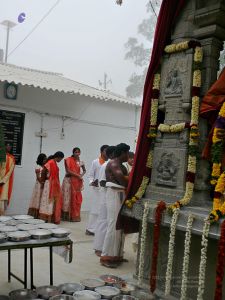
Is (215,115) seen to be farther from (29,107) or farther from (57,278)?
(29,107)

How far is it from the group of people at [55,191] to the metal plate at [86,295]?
194 inches

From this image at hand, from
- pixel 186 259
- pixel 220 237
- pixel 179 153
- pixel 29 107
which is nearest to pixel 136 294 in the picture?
pixel 186 259

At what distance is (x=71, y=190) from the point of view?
28.7 feet

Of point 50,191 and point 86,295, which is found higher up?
point 50,191

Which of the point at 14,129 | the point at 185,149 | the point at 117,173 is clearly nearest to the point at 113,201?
the point at 117,173

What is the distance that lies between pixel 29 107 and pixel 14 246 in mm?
5800

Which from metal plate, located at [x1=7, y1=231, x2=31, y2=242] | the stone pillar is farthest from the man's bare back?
metal plate, located at [x1=7, y1=231, x2=31, y2=242]

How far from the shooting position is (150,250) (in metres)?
4.19

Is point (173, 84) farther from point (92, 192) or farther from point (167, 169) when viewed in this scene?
point (92, 192)

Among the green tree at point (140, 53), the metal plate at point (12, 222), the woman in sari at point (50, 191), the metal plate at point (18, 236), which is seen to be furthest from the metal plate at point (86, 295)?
the green tree at point (140, 53)

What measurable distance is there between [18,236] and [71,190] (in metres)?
5.25

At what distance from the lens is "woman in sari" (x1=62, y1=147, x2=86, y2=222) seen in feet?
28.5

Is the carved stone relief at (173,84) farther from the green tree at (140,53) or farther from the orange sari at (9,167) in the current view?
the green tree at (140,53)

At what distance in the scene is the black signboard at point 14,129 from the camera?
8.47 metres
